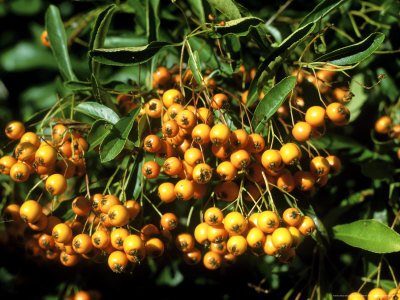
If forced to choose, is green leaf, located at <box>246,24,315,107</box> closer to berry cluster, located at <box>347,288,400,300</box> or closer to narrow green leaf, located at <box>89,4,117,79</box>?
narrow green leaf, located at <box>89,4,117,79</box>

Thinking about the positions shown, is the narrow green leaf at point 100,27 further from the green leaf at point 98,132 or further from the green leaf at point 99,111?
the green leaf at point 98,132

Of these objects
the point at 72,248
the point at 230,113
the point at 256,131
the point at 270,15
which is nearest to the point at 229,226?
the point at 256,131

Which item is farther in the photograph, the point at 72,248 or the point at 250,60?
the point at 250,60

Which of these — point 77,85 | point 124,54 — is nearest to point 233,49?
point 124,54

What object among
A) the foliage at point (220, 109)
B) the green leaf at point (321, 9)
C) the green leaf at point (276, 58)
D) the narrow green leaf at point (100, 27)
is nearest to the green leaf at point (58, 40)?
the foliage at point (220, 109)

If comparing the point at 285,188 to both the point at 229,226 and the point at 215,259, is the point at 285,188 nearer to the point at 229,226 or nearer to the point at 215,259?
the point at 229,226
